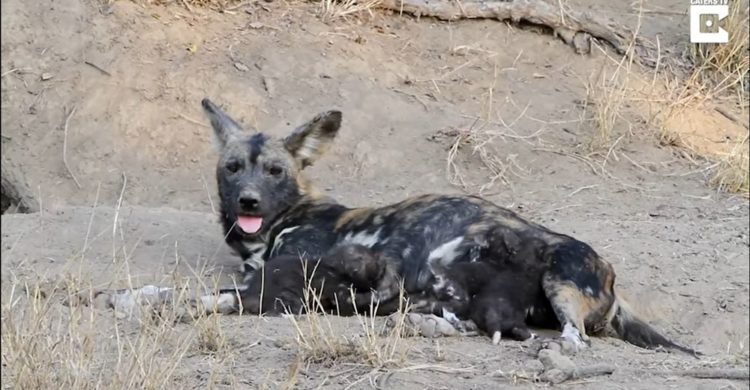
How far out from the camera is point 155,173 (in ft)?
25.5

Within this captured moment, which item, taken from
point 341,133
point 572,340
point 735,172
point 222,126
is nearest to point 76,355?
point 572,340

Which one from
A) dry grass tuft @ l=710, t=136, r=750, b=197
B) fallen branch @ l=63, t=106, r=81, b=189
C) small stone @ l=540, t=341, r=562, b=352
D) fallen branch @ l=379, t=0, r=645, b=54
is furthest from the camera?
fallen branch @ l=379, t=0, r=645, b=54

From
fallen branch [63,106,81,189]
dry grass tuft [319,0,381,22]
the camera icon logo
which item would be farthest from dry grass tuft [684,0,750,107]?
fallen branch [63,106,81,189]

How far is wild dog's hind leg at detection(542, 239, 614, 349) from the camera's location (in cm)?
485

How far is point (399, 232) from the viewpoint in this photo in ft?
17.9

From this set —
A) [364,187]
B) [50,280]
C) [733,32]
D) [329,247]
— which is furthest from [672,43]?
[50,280]

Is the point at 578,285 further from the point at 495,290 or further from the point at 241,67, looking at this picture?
the point at 241,67

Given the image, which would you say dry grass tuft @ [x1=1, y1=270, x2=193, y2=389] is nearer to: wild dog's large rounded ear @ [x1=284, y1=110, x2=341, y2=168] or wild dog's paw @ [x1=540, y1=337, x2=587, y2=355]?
wild dog's paw @ [x1=540, y1=337, x2=587, y2=355]

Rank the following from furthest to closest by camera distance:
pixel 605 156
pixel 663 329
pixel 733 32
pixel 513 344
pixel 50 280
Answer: pixel 733 32, pixel 605 156, pixel 663 329, pixel 50 280, pixel 513 344

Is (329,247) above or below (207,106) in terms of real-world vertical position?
below

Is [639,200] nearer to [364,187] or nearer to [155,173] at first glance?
[364,187]

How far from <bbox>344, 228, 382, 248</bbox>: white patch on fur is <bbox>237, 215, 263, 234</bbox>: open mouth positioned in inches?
22.8

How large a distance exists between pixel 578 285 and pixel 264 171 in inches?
77.0

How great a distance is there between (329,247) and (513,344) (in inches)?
53.5
